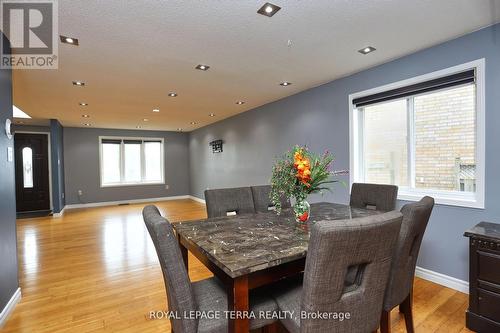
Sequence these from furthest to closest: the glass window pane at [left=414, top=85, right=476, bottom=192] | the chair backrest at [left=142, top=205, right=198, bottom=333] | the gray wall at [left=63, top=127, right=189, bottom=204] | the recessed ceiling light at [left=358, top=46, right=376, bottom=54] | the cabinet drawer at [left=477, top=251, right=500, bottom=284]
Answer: the gray wall at [left=63, top=127, right=189, bottom=204]
the recessed ceiling light at [left=358, top=46, right=376, bottom=54]
the glass window pane at [left=414, top=85, right=476, bottom=192]
the cabinet drawer at [left=477, top=251, right=500, bottom=284]
the chair backrest at [left=142, top=205, right=198, bottom=333]

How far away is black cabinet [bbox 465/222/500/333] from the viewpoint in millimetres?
1813

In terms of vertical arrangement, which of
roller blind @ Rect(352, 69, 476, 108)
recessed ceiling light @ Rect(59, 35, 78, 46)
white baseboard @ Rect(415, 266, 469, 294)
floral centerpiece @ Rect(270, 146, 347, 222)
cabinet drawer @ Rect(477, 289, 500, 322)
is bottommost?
white baseboard @ Rect(415, 266, 469, 294)

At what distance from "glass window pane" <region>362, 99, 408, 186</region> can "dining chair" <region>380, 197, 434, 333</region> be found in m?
1.81

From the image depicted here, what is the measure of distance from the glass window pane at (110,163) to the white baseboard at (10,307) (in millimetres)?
6266

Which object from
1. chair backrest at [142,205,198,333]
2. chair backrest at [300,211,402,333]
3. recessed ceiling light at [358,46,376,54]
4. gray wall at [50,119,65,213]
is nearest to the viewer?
chair backrest at [300,211,402,333]

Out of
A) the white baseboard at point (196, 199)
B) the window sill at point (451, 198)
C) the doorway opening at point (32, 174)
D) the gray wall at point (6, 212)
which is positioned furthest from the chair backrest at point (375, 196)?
the doorway opening at point (32, 174)

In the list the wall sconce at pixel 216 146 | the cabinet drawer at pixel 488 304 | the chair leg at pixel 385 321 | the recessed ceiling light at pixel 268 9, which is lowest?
the cabinet drawer at pixel 488 304

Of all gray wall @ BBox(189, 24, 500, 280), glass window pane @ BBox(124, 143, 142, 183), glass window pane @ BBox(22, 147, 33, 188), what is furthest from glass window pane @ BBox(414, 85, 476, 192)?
glass window pane @ BBox(22, 147, 33, 188)

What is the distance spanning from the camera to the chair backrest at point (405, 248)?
1.38 meters

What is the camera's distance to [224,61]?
115 inches

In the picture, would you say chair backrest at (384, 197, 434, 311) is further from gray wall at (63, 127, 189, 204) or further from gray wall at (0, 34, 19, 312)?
gray wall at (63, 127, 189, 204)

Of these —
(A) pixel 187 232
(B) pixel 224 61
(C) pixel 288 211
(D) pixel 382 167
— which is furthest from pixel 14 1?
(D) pixel 382 167

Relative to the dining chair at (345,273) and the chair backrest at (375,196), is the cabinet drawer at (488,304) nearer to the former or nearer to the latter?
the chair backrest at (375,196)

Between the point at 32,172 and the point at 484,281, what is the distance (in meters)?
9.43
